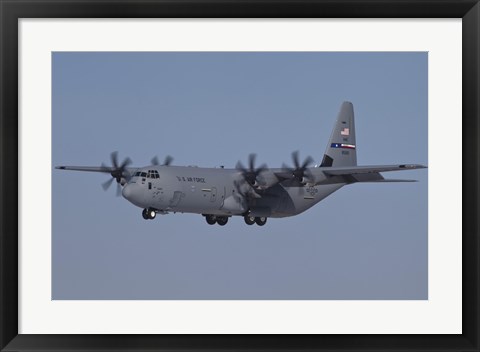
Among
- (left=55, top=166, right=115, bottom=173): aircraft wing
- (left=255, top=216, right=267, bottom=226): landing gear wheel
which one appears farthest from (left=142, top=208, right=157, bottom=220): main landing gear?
(left=255, top=216, right=267, bottom=226): landing gear wheel

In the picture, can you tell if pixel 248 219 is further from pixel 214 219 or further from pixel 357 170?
pixel 357 170

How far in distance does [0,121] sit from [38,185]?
1413 mm

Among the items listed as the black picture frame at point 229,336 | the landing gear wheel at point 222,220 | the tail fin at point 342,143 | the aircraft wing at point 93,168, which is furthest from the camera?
the tail fin at point 342,143

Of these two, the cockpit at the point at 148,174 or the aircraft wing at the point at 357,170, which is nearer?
the aircraft wing at the point at 357,170

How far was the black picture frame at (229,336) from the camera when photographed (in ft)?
52.9

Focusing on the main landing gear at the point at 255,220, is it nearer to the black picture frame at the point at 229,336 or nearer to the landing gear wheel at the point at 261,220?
the landing gear wheel at the point at 261,220

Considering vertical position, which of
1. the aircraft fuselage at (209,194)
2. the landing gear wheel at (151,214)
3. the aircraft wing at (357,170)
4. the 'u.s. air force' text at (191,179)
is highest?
the aircraft wing at (357,170)

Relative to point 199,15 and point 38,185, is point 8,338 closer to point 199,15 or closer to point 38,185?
point 38,185

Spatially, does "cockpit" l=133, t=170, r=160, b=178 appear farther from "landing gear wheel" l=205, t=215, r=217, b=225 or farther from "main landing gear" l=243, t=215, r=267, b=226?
"main landing gear" l=243, t=215, r=267, b=226

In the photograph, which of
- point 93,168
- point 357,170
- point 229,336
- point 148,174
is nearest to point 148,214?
point 148,174

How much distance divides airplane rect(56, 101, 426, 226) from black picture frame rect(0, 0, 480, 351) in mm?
15275

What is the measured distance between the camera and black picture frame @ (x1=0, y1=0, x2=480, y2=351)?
16.1 metres

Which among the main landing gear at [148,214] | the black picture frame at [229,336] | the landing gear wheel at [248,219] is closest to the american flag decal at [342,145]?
the landing gear wheel at [248,219]

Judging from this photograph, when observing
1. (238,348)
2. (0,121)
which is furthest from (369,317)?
(0,121)
